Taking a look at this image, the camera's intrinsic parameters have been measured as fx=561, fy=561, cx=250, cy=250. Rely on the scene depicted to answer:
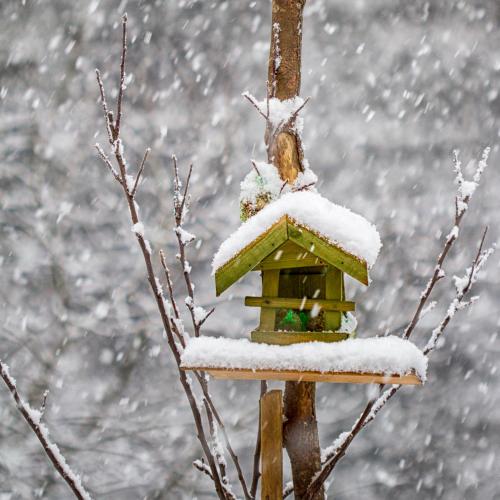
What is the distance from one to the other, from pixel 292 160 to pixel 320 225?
44 cm

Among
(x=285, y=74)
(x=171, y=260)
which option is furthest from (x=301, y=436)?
(x=171, y=260)

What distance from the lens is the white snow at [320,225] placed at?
3.88 ft

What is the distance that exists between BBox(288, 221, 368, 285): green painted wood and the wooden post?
1.09ft

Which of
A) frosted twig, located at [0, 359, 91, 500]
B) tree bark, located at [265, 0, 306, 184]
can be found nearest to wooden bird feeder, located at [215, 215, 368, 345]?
tree bark, located at [265, 0, 306, 184]

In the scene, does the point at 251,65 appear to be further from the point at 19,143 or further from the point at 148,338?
the point at 148,338

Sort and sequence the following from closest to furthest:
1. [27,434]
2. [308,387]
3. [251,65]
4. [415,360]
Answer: [415,360] → [308,387] → [27,434] → [251,65]

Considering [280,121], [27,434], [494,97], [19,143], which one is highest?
[494,97]

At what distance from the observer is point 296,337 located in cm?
121

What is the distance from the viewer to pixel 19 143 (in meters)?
4.69

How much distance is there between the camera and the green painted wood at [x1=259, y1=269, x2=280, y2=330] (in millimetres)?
1272

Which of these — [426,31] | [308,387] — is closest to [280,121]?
[308,387]

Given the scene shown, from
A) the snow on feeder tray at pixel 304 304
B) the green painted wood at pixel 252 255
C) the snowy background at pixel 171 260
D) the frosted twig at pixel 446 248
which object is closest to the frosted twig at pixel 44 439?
the snow on feeder tray at pixel 304 304

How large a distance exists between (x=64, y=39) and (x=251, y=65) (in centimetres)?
163

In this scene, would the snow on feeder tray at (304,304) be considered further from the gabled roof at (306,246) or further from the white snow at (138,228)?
the white snow at (138,228)
